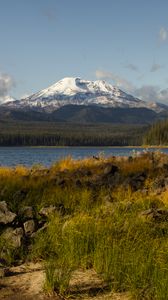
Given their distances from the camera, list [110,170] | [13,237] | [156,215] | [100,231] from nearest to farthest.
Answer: [100,231] → [13,237] → [156,215] → [110,170]

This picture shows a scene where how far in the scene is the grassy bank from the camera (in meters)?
9.33

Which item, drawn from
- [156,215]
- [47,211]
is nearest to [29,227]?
[47,211]

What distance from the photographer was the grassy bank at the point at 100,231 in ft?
30.6

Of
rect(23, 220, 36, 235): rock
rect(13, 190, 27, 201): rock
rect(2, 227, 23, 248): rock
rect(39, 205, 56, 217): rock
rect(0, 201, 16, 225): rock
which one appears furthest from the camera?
rect(13, 190, 27, 201): rock

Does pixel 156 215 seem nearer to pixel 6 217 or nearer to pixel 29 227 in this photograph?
pixel 29 227

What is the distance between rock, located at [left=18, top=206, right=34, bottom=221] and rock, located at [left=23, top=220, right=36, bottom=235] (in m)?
0.91

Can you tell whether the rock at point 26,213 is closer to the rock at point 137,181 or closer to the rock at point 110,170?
the rock at point 137,181

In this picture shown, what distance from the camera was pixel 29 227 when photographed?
43.1 feet

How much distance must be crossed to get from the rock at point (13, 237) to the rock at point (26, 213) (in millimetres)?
1350

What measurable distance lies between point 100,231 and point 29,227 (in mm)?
2495

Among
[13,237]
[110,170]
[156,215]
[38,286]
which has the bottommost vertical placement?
[38,286]

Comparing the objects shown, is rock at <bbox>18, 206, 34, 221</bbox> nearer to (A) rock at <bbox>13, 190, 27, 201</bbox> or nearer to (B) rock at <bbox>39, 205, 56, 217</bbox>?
(B) rock at <bbox>39, 205, 56, 217</bbox>

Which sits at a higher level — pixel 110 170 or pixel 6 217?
pixel 110 170

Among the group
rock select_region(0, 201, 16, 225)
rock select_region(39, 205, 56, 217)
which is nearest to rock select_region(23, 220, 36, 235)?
rock select_region(0, 201, 16, 225)
